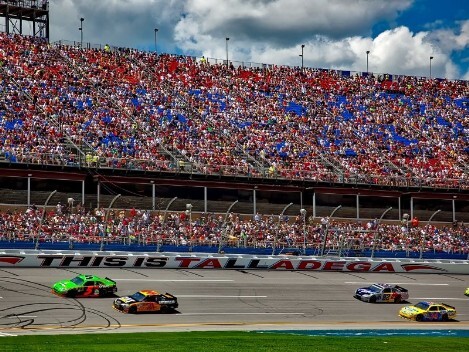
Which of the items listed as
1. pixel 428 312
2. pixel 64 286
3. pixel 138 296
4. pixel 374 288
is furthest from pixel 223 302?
pixel 428 312

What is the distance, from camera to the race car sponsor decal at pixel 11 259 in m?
40.5

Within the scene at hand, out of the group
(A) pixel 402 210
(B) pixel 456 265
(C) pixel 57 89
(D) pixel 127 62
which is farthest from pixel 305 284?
(D) pixel 127 62

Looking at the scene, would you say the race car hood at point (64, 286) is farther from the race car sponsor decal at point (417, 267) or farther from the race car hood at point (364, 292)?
the race car sponsor decal at point (417, 267)

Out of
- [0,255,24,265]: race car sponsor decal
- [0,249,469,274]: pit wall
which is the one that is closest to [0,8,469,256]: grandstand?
[0,249,469,274]: pit wall

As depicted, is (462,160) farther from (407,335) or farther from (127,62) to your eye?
(407,335)

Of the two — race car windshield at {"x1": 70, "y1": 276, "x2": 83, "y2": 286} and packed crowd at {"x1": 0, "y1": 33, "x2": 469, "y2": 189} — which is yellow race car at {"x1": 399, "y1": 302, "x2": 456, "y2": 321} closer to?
race car windshield at {"x1": 70, "y1": 276, "x2": 83, "y2": 286}

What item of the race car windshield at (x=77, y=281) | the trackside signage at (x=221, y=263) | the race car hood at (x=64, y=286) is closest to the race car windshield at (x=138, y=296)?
the race car windshield at (x=77, y=281)

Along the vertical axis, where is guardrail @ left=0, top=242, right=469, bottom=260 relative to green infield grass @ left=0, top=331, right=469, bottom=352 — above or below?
above

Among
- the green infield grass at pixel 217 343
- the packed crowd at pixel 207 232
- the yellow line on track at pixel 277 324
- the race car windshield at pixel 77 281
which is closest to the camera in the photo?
the green infield grass at pixel 217 343

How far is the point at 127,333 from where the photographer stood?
95.9 ft

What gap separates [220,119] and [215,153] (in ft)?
20.7

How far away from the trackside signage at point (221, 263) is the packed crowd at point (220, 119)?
11.4 m

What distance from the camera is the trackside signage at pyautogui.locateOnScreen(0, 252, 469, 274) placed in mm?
41594

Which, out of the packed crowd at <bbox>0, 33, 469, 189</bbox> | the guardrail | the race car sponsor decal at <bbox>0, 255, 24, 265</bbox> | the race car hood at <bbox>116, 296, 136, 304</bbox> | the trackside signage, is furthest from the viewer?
the packed crowd at <bbox>0, 33, 469, 189</bbox>
